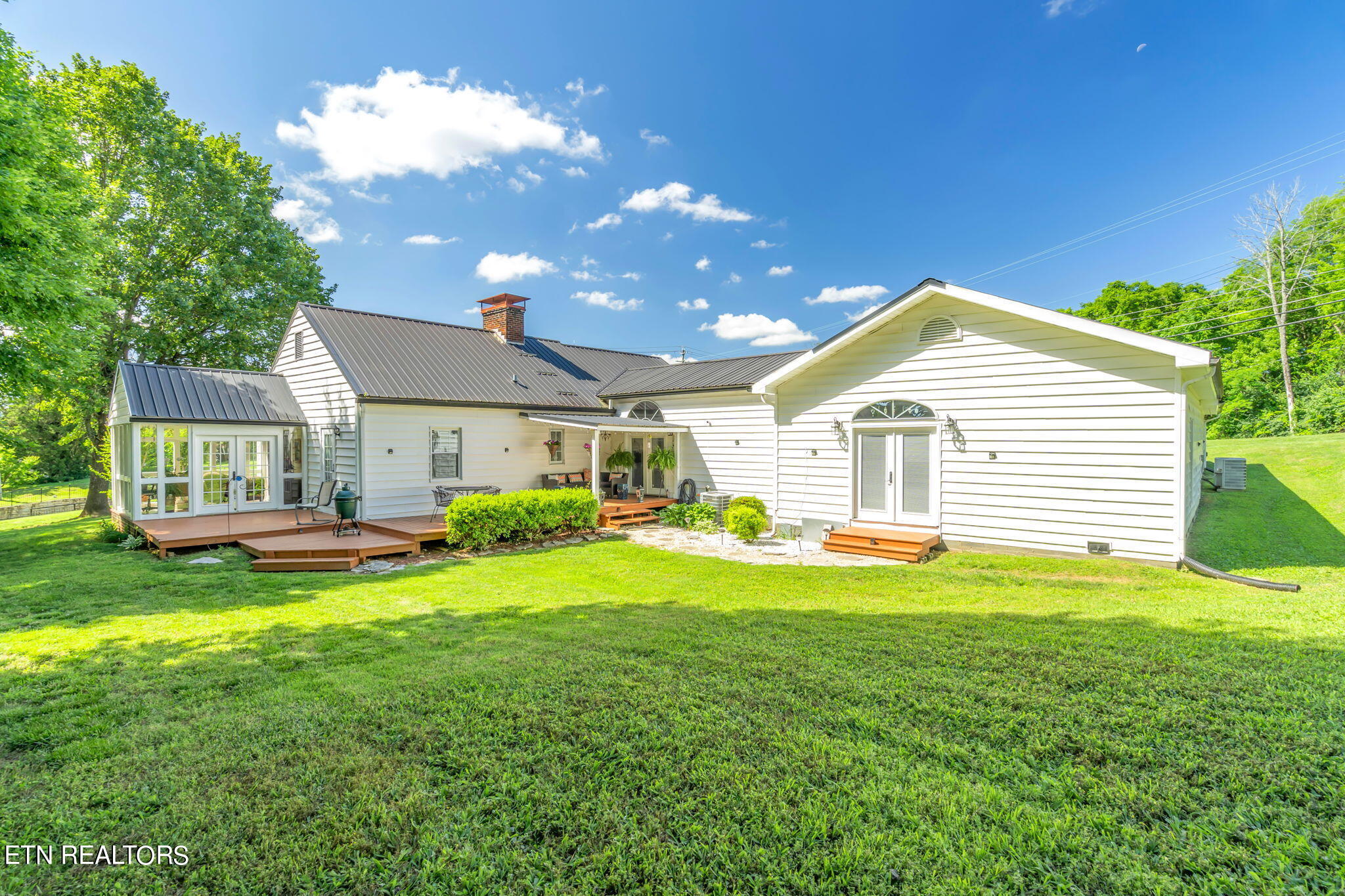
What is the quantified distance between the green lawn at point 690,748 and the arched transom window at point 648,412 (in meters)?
9.50

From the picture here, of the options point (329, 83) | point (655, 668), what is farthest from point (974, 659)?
point (329, 83)

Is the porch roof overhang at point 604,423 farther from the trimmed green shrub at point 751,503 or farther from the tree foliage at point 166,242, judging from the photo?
the tree foliage at point 166,242

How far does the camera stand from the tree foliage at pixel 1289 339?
24.7m

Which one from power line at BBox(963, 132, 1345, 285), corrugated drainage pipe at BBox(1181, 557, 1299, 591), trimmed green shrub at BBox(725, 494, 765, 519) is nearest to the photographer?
corrugated drainage pipe at BBox(1181, 557, 1299, 591)

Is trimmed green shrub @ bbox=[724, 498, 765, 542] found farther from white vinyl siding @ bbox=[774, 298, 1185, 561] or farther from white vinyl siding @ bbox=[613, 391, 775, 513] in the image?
white vinyl siding @ bbox=[774, 298, 1185, 561]

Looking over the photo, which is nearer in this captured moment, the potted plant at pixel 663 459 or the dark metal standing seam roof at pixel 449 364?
the dark metal standing seam roof at pixel 449 364

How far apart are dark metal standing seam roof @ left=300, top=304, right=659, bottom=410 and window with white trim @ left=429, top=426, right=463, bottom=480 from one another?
3.05 feet

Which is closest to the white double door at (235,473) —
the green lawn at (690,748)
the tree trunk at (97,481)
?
the green lawn at (690,748)

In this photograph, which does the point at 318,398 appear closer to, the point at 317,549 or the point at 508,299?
the point at 317,549

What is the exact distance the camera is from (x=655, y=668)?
4.37 m

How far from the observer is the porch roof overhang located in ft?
45.6

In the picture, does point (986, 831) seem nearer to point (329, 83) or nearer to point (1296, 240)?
point (329, 83)

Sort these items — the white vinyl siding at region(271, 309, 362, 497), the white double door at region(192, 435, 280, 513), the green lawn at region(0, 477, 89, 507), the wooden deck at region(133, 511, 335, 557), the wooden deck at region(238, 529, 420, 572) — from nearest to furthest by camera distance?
the wooden deck at region(238, 529, 420, 572), the wooden deck at region(133, 511, 335, 557), the white double door at region(192, 435, 280, 513), the white vinyl siding at region(271, 309, 362, 497), the green lawn at region(0, 477, 89, 507)

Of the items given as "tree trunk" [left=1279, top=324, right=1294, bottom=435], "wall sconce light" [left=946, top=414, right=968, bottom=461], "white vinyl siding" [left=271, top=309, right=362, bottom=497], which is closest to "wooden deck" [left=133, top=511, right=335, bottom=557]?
"white vinyl siding" [left=271, top=309, right=362, bottom=497]
